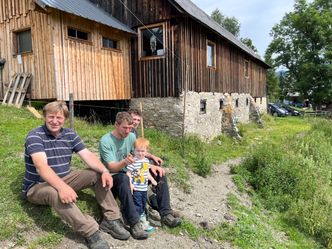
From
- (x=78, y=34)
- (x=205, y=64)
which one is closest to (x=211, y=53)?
(x=205, y=64)

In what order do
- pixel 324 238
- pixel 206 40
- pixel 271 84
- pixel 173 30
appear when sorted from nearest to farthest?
pixel 324 238
pixel 173 30
pixel 206 40
pixel 271 84

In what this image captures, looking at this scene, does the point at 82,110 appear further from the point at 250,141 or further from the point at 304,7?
the point at 304,7

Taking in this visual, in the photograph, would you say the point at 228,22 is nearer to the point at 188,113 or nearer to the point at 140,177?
the point at 188,113

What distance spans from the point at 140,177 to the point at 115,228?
732 millimetres

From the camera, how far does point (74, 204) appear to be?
3447 mm

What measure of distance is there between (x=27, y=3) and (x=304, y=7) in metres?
30.0

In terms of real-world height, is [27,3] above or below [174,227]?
above

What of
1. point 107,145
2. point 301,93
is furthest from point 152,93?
point 301,93

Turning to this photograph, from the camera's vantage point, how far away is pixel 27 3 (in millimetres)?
9375

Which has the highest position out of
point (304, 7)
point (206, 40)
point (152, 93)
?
point (304, 7)

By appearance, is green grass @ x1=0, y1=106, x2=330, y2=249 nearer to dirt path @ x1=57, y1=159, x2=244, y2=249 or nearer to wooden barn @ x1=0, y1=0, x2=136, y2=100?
dirt path @ x1=57, y1=159, x2=244, y2=249

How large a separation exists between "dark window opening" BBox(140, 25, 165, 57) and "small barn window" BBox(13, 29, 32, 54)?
12.4 ft

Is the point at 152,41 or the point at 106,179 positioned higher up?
the point at 152,41

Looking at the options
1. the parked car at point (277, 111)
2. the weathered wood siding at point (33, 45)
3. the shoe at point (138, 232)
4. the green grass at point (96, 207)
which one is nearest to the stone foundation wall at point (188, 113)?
the green grass at point (96, 207)
